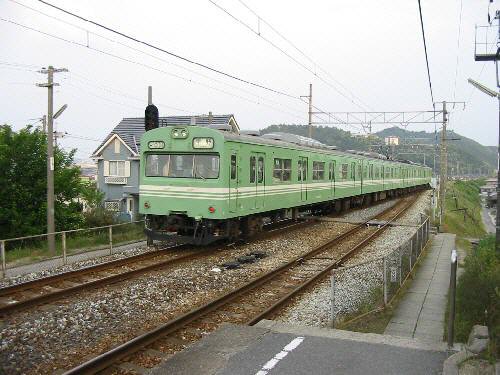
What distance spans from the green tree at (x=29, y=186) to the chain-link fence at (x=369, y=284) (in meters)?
14.2

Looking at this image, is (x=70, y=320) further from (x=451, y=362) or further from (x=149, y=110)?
(x=149, y=110)

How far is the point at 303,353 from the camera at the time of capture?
5.63 metres

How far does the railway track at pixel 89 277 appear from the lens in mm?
8258

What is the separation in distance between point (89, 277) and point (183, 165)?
3.95 metres

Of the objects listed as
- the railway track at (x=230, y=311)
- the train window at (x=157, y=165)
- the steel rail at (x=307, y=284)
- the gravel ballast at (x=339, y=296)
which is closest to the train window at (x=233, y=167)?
the train window at (x=157, y=165)

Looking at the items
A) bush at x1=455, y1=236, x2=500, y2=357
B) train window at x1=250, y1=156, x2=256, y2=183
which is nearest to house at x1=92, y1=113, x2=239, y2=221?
train window at x1=250, y1=156, x2=256, y2=183

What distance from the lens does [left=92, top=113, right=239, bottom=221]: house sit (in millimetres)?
34628

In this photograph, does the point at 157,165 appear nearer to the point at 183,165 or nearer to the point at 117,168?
the point at 183,165

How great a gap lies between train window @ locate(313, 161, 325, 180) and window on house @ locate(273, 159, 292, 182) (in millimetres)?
2667

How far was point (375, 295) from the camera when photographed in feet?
29.5

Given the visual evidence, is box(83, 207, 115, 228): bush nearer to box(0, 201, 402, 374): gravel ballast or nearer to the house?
box(0, 201, 402, 374): gravel ballast

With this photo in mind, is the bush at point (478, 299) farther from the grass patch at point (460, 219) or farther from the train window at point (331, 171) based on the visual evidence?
the grass patch at point (460, 219)

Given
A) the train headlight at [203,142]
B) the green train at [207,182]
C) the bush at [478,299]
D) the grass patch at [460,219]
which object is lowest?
the grass patch at [460,219]

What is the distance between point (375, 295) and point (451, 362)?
3927mm
